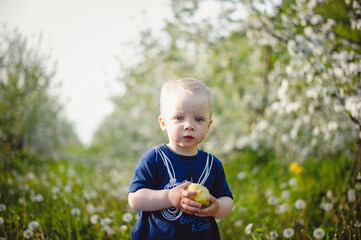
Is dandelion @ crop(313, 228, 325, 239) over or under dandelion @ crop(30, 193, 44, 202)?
under

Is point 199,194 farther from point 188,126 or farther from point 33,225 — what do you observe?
point 33,225

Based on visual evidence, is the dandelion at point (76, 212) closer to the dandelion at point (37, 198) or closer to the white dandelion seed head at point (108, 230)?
the white dandelion seed head at point (108, 230)

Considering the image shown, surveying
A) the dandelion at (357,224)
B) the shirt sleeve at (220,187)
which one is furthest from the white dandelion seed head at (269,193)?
the shirt sleeve at (220,187)

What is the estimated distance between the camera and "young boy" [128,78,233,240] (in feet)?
5.88

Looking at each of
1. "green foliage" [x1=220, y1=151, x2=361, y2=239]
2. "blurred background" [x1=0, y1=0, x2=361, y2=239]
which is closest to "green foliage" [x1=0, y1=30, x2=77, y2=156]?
"blurred background" [x1=0, y1=0, x2=361, y2=239]

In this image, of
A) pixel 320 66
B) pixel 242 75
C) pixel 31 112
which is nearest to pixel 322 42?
pixel 320 66

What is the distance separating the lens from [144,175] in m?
1.85

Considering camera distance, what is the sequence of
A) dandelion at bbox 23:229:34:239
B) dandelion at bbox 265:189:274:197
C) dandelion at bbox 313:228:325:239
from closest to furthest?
1. dandelion at bbox 313:228:325:239
2. dandelion at bbox 23:229:34:239
3. dandelion at bbox 265:189:274:197

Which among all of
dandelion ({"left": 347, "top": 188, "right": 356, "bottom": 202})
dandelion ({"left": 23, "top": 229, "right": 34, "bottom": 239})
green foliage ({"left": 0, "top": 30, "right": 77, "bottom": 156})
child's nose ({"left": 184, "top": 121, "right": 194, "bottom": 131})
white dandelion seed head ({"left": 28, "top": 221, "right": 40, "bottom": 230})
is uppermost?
green foliage ({"left": 0, "top": 30, "right": 77, "bottom": 156})

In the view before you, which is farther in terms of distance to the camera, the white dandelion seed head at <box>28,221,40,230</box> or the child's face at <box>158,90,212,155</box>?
the white dandelion seed head at <box>28,221,40,230</box>

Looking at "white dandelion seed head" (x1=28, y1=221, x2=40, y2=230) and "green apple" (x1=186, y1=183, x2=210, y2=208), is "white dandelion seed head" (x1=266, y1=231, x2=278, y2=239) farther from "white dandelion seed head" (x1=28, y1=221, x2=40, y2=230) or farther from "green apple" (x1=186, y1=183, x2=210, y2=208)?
"white dandelion seed head" (x1=28, y1=221, x2=40, y2=230)

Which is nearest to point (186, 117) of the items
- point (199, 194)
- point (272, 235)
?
point (199, 194)

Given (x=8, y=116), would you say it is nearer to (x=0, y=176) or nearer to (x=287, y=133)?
(x=0, y=176)

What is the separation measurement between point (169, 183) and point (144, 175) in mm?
148
